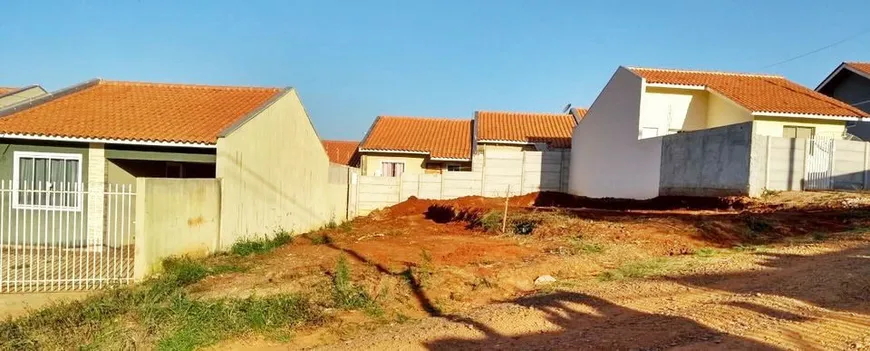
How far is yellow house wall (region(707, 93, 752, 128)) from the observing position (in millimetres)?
20297

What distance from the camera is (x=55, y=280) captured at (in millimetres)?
9070

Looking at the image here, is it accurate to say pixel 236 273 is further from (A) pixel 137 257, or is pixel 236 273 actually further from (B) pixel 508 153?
(B) pixel 508 153

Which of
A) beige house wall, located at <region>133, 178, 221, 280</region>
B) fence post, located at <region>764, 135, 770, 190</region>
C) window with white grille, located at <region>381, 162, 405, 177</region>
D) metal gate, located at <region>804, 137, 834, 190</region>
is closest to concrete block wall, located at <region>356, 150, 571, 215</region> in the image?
window with white grille, located at <region>381, 162, 405, 177</region>

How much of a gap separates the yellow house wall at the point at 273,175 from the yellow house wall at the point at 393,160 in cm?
895

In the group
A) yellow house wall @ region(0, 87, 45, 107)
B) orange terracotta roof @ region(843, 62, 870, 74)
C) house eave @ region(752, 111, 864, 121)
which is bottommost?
yellow house wall @ region(0, 87, 45, 107)

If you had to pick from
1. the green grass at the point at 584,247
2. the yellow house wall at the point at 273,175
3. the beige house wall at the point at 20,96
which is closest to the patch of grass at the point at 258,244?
the yellow house wall at the point at 273,175

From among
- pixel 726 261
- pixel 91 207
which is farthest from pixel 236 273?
pixel 726 261

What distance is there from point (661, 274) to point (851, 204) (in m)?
7.92

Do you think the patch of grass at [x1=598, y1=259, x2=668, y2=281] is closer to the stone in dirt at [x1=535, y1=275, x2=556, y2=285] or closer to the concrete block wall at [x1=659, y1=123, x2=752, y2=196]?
the stone in dirt at [x1=535, y1=275, x2=556, y2=285]

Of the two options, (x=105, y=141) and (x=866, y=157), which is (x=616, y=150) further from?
(x=105, y=141)

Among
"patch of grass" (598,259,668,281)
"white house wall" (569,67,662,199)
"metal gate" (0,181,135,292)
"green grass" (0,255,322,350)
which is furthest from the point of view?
"white house wall" (569,67,662,199)

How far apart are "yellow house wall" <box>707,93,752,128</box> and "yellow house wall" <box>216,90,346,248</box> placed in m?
14.6

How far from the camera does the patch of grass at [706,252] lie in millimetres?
9416

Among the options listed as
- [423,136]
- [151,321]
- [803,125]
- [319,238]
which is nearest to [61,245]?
[319,238]
